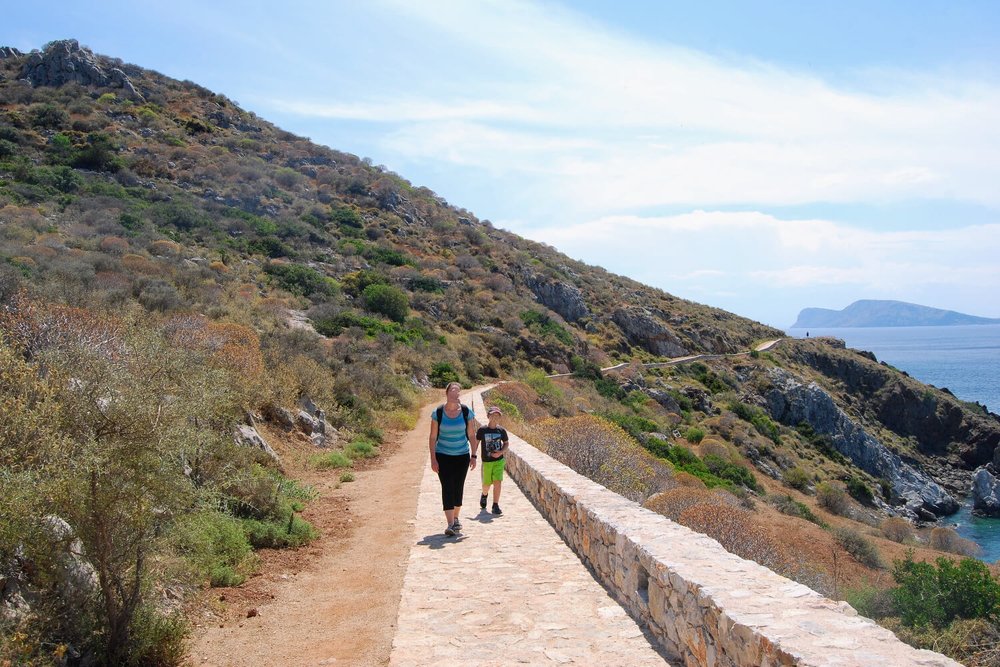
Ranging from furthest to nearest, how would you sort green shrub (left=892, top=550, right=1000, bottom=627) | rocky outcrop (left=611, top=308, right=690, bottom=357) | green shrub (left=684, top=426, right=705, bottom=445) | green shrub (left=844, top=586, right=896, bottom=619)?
rocky outcrop (left=611, top=308, right=690, bottom=357), green shrub (left=684, top=426, right=705, bottom=445), green shrub (left=844, top=586, right=896, bottom=619), green shrub (left=892, top=550, right=1000, bottom=627)

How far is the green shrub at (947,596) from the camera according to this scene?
9180 mm

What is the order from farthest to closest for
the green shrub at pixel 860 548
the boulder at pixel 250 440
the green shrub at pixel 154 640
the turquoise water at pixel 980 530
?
1. the turquoise water at pixel 980 530
2. the green shrub at pixel 860 548
3. the boulder at pixel 250 440
4. the green shrub at pixel 154 640

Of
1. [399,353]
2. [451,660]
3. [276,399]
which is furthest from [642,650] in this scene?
[399,353]

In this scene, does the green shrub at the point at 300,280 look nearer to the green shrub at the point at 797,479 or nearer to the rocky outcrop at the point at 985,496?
the green shrub at the point at 797,479

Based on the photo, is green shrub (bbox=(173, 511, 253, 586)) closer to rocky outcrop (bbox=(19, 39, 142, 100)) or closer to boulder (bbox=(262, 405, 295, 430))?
boulder (bbox=(262, 405, 295, 430))

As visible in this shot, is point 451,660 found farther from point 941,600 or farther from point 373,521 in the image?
point 941,600

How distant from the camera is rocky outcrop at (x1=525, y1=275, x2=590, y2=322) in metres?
52.8

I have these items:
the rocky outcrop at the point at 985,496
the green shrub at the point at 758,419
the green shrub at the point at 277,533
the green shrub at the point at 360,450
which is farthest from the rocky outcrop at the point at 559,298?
the green shrub at the point at 277,533

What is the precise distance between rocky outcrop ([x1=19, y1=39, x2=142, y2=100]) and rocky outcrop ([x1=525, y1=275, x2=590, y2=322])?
3840 cm

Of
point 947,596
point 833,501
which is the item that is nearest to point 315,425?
point 947,596

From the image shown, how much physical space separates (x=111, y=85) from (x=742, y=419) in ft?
191

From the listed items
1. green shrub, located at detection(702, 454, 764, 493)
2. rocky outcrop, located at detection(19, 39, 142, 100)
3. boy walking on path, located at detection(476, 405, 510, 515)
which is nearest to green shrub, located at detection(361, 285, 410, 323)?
green shrub, located at detection(702, 454, 764, 493)

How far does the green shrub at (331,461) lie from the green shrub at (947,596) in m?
10.0

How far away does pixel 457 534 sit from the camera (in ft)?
25.8
